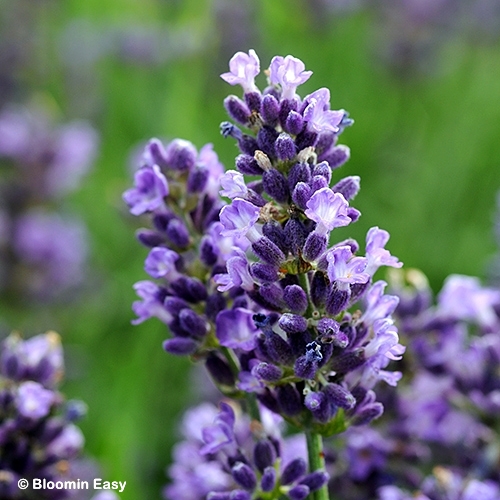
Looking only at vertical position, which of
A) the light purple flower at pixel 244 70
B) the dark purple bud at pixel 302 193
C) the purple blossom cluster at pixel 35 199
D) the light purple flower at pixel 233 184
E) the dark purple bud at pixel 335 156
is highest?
the purple blossom cluster at pixel 35 199

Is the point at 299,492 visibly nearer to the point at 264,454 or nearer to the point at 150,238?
the point at 264,454

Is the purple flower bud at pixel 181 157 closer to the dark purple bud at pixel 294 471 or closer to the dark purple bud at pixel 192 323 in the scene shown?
the dark purple bud at pixel 192 323

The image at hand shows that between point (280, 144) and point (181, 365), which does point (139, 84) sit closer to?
point (181, 365)

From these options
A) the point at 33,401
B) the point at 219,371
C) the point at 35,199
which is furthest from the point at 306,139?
the point at 35,199

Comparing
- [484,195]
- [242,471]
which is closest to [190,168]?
[242,471]

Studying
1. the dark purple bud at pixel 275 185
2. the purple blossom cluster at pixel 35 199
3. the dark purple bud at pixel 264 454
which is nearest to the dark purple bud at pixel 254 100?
the dark purple bud at pixel 275 185

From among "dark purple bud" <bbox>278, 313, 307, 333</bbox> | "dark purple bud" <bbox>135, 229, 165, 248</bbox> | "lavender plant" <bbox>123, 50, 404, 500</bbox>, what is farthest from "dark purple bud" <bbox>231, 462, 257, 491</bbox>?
"dark purple bud" <bbox>135, 229, 165, 248</bbox>

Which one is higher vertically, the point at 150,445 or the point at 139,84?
the point at 139,84
